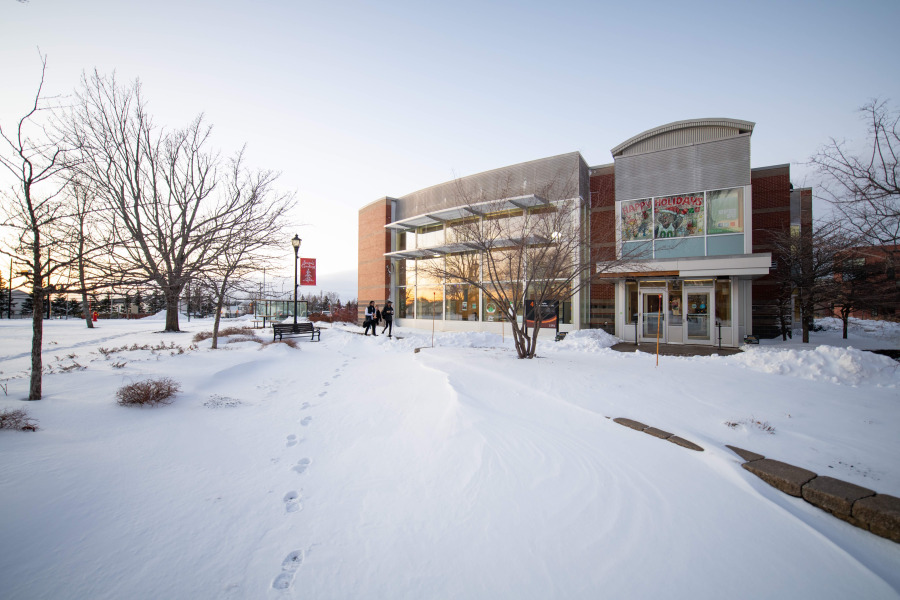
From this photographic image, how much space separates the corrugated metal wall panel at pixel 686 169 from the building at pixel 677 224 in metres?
0.04

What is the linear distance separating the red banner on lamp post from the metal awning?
20.1 ft

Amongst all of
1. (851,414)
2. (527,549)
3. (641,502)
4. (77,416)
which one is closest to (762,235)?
(851,414)

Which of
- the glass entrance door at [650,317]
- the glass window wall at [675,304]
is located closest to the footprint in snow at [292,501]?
the glass entrance door at [650,317]

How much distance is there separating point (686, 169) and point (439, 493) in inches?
655

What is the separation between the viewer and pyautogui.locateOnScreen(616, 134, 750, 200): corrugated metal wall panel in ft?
45.7

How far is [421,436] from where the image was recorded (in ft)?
15.8

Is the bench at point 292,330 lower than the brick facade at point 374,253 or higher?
lower

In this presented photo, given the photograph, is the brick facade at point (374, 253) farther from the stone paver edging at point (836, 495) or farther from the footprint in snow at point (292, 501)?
the stone paver edging at point (836, 495)

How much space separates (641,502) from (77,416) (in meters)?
6.95

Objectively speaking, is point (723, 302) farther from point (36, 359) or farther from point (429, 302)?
point (36, 359)

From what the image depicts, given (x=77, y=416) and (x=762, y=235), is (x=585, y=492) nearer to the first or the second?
(x=77, y=416)

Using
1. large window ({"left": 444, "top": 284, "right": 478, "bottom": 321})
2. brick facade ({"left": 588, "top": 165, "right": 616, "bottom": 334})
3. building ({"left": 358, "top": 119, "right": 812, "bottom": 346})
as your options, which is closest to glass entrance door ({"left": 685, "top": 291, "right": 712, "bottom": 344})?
building ({"left": 358, "top": 119, "right": 812, "bottom": 346})

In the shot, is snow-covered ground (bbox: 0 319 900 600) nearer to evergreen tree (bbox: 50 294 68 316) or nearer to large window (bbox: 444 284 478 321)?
evergreen tree (bbox: 50 294 68 316)

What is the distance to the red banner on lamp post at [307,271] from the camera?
1958 centimetres
